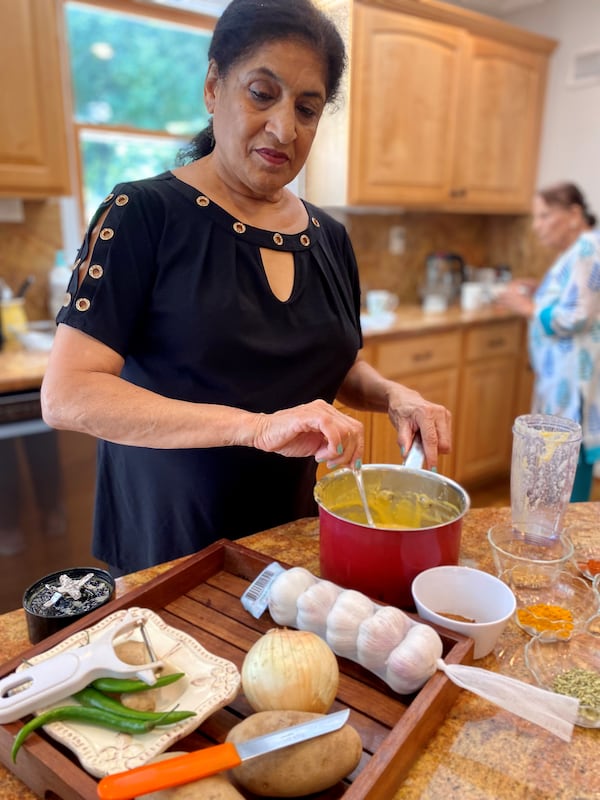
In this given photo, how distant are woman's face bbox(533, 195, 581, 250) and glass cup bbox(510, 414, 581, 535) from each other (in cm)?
198

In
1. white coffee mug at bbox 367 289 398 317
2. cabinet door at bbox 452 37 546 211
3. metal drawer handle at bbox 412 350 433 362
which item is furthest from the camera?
cabinet door at bbox 452 37 546 211

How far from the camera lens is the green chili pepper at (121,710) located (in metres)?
0.59

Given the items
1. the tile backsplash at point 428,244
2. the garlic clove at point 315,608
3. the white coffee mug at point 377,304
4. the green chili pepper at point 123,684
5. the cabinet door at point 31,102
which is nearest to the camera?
the green chili pepper at point 123,684

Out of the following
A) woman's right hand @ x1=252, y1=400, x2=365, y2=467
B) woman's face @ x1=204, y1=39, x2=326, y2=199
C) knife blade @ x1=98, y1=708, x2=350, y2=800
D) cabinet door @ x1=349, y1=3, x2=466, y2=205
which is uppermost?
cabinet door @ x1=349, y1=3, x2=466, y2=205

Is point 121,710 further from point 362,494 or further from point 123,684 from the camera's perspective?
point 362,494

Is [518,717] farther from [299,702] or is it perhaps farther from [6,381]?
[6,381]

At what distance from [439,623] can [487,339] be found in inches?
105

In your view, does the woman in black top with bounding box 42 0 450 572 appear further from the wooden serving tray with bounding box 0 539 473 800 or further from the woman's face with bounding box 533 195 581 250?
the woman's face with bounding box 533 195 581 250

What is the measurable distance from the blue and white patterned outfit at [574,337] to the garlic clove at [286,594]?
206 cm

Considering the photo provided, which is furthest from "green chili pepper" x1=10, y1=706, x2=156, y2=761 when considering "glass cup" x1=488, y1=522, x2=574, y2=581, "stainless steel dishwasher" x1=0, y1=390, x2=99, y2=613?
"stainless steel dishwasher" x1=0, y1=390, x2=99, y2=613

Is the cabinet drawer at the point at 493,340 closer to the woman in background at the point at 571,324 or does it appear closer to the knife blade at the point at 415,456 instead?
the woman in background at the point at 571,324

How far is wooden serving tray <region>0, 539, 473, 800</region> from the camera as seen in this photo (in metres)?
0.55

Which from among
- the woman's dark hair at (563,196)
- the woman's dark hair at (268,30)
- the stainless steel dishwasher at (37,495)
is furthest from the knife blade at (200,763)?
the woman's dark hair at (563,196)

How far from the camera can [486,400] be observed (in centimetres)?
333
